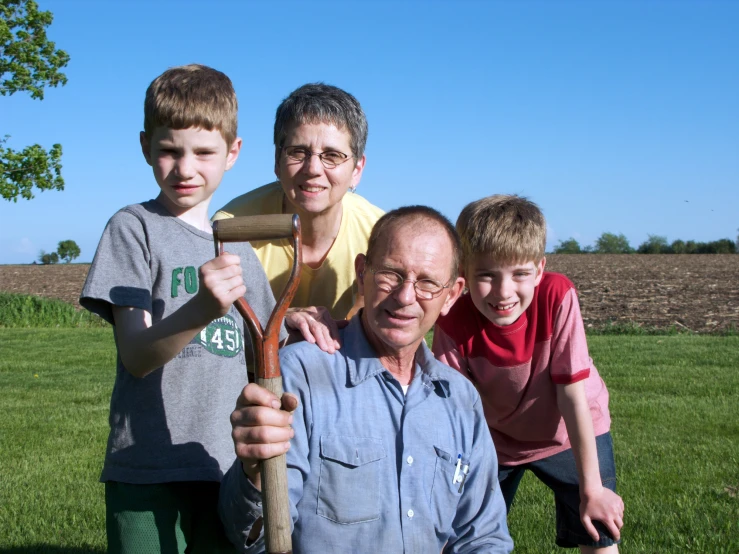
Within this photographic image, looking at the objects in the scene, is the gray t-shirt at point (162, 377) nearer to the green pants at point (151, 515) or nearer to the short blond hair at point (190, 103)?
the green pants at point (151, 515)

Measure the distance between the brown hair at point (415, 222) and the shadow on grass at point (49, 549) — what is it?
9.85 feet

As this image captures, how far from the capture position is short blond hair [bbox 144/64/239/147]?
248 cm

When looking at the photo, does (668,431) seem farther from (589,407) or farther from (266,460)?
(266,460)

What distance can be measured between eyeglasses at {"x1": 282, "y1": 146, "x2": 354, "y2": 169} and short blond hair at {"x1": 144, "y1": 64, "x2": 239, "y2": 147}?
23.5 inches

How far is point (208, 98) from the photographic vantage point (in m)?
2.51

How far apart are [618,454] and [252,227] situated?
5167 mm

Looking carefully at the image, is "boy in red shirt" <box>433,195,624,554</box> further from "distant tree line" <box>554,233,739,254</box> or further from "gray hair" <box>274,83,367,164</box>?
"distant tree line" <box>554,233,739,254</box>

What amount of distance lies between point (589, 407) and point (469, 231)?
3.39ft

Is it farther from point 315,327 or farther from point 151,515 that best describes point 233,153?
point 151,515

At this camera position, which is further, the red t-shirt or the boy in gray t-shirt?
the red t-shirt

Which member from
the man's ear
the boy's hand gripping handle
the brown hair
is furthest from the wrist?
the boy's hand gripping handle

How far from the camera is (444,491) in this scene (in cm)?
262

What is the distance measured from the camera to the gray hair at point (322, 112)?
3242 mm

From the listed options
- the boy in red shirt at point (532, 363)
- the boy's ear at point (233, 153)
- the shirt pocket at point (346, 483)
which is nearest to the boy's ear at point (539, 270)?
the boy in red shirt at point (532, 363)
